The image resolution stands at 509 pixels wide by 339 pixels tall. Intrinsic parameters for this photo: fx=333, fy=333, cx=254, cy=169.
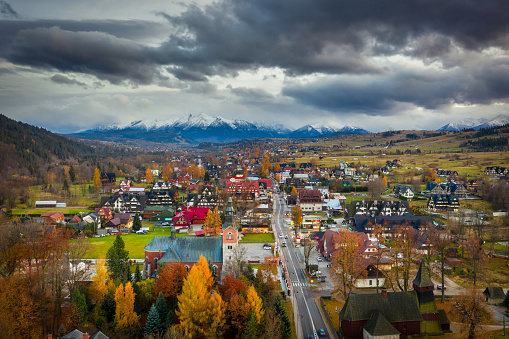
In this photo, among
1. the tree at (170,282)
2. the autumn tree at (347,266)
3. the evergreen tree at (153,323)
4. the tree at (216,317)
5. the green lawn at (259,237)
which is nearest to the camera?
the tree at (216,317)

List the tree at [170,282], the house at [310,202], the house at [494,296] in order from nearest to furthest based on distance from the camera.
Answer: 1. the tree at [170,282]
2. the house at [494,296]
3. the house at [310,202]

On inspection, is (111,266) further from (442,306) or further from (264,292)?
(442,306)

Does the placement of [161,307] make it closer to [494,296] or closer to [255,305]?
[255,305]

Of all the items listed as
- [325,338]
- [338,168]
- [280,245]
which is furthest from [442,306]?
[338,168]

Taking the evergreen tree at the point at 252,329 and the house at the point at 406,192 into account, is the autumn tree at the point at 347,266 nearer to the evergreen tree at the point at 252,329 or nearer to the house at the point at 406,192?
the evergreen tree at the point at 252,329

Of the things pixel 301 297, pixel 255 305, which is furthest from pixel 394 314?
pixel 255 305

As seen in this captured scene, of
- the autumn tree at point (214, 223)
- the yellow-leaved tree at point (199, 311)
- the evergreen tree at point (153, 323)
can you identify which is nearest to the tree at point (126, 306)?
the evergreen tree at point (153, 323)
